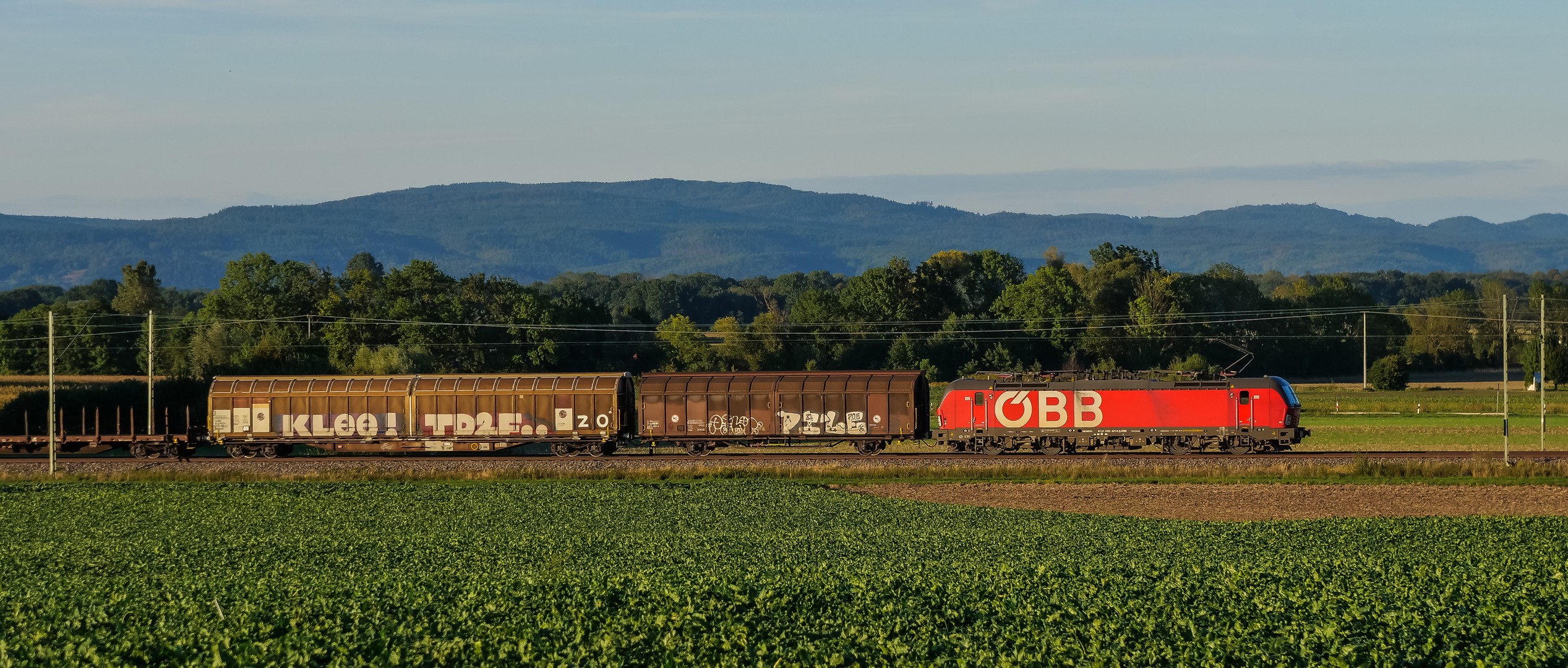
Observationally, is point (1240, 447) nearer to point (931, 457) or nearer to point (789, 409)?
point (931, 457)

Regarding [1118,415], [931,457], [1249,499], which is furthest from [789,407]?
[1249,499]

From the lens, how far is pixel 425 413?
181 feet

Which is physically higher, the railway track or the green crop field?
the green crop field

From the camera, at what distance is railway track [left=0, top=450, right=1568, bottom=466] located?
48.6m

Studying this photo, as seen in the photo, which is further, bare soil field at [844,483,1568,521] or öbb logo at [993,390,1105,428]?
öbb logo at [993,390,1105,428]

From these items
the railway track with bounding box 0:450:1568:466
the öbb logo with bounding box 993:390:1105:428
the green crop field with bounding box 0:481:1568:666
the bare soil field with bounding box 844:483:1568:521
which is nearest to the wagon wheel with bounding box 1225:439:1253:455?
the railway track with bounding box 0:450:1568:466

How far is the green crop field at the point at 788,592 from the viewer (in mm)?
15703

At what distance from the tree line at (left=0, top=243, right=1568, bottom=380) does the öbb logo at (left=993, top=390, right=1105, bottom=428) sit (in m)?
47.0

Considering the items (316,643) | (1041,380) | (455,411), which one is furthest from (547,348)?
(316,643)

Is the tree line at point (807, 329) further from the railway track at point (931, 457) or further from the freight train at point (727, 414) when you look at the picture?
the railway track at point (931, 457)

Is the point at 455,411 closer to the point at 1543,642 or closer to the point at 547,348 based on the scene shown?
the point at 1543,642

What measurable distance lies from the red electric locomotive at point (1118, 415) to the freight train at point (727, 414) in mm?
52

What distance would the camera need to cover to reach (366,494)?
1647 inches

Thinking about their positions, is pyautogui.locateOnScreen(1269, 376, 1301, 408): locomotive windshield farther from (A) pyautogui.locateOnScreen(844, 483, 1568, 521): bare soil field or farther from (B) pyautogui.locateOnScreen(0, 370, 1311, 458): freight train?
(A) pyautogui.locateOnScreen(844, 483, 1568, 521): bare soil field
